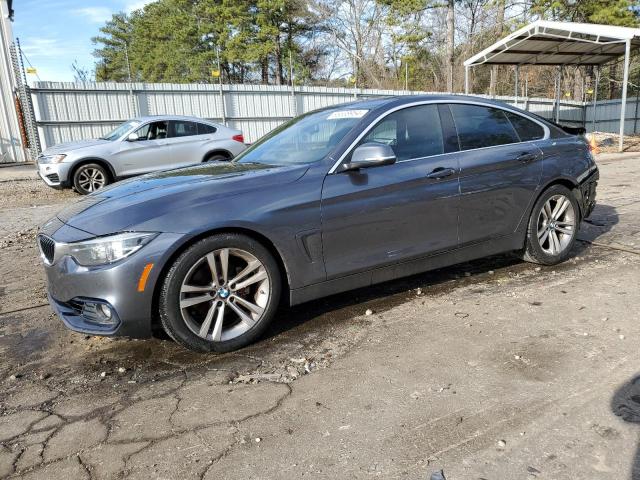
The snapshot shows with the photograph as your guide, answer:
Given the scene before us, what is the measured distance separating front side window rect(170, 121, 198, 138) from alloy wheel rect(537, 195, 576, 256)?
8487 millimetres

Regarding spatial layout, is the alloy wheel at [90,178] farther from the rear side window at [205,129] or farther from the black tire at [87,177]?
the rear side window at [205,129]

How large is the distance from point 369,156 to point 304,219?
0.63 m

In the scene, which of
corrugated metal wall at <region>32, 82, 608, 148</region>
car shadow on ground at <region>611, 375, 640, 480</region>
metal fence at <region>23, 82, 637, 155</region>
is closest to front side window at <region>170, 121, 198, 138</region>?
corrugated metal wall at <region>32, 82, 608, 148</region>

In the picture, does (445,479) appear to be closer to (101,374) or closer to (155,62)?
(101,374)

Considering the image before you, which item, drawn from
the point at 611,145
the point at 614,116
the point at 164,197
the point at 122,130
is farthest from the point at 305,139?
the point at 614,116

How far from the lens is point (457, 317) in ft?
12.5

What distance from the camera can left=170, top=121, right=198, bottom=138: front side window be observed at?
1116cm

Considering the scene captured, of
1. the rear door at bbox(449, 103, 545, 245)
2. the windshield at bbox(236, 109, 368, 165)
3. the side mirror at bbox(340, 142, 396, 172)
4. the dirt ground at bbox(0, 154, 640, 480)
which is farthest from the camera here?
the rear door at bbox(449, 103, 545, 245)

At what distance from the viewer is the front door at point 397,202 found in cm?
357

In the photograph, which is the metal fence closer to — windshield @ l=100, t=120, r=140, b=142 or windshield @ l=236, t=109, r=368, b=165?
windshield @ l=100, t=120, r=140, b=142

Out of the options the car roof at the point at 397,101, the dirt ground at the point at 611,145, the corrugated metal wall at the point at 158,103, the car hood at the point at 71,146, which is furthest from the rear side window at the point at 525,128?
the dirt ground at the point at 611,145

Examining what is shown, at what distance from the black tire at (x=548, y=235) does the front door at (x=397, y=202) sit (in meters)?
1.01

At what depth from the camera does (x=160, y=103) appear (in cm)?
→ 1888

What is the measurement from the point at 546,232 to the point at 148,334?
12.0 ft
